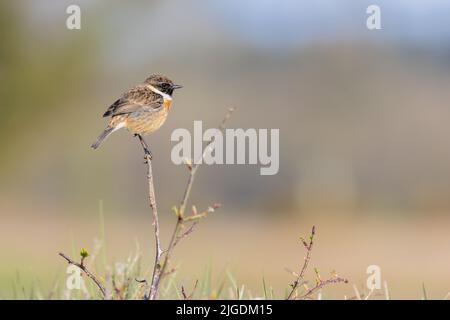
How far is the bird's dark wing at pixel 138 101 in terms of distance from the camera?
4.38m

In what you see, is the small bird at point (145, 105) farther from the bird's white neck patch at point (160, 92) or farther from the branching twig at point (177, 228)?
the branching twig at point (177, 228)

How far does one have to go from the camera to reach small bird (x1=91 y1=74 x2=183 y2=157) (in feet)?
14.3

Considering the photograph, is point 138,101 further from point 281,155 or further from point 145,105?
point 281,155

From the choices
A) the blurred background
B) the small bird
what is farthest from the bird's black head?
the blurred background

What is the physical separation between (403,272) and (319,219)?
5361 mm

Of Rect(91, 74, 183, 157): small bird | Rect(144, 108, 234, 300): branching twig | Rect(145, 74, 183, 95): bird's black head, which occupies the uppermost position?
Rect(145, 74, 183, 95): bird's black head

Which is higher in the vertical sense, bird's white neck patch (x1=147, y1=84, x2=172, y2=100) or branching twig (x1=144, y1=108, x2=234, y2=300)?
bird's white neck patch (x1=147, y1=84, x2=172, y2=100)

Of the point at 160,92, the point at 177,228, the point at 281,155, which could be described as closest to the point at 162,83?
the point at 160,92

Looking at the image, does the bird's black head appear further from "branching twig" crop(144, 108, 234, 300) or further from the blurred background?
the blurred background

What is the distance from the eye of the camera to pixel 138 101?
4.43 m

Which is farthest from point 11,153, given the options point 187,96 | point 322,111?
point 322,111

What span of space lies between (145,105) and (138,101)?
6 cm

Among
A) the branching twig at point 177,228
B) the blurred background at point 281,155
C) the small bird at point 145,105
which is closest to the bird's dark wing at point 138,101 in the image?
the small bird at point 145,105

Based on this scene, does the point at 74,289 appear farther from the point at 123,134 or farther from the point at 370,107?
the point at 370,107
